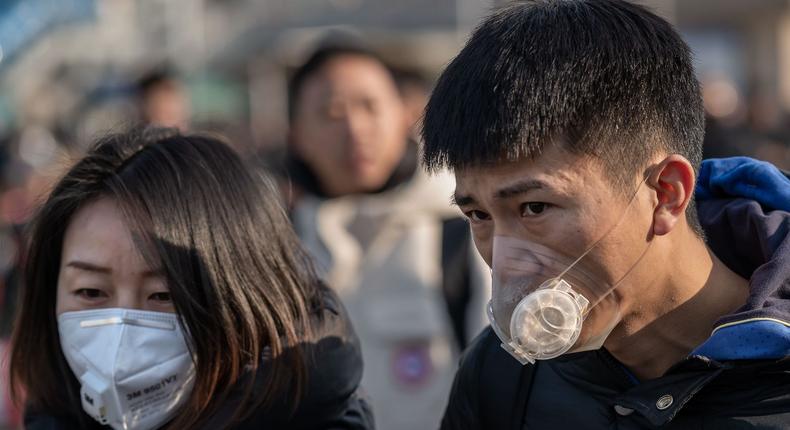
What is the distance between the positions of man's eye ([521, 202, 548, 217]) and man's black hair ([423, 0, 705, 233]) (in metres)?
0.09

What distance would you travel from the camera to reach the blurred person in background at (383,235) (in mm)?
4203

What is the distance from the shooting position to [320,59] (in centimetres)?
482

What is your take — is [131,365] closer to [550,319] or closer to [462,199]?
[462,199]

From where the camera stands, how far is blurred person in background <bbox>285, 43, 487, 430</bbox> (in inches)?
165

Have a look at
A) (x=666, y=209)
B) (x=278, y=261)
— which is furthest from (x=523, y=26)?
(x=278, y=261)

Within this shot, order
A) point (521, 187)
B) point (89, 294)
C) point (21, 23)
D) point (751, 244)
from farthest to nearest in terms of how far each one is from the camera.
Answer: point (21, 23) < point (89, 294) < point (751, 244) < point (521, 187)

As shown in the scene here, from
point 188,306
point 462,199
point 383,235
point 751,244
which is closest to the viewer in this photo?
point 462,199

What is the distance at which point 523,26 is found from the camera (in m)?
2.19

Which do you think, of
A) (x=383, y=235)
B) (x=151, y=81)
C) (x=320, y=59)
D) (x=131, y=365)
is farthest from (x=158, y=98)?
(x=131, y=365)

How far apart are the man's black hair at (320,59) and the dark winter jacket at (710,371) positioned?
2.43m

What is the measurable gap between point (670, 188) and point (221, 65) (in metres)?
25.7

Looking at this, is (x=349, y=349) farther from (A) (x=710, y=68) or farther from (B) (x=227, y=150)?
(A) (x=710, y=68)

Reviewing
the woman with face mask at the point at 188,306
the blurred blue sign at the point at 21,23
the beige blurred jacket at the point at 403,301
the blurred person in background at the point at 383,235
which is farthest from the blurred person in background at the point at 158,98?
the woman with face mask at the point at 188,306

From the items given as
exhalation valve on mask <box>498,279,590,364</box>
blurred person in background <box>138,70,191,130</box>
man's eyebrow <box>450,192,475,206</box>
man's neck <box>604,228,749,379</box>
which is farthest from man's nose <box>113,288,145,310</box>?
blurred person in background <box>138,70,191,130</box>
